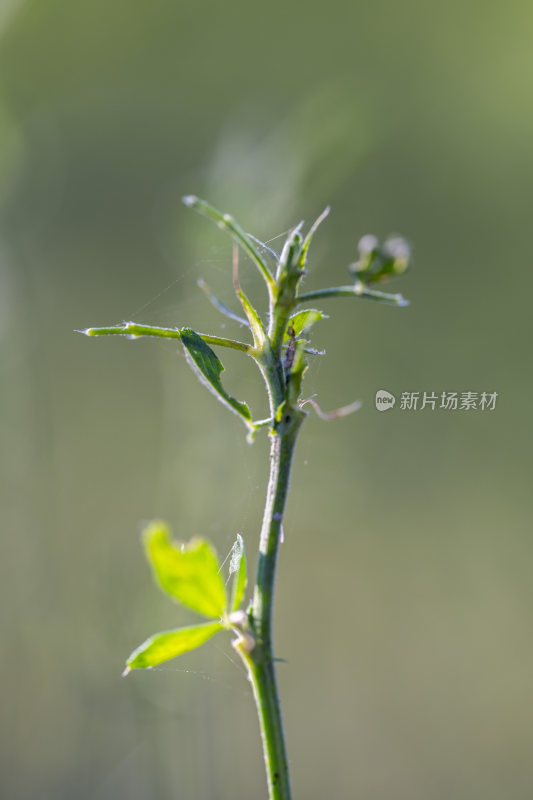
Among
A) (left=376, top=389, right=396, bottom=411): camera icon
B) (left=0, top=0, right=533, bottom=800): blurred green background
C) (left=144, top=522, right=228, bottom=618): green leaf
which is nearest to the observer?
(left=144, top=522, right=228, bottom=618): green leaf

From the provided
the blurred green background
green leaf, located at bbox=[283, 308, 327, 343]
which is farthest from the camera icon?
the blurred green background

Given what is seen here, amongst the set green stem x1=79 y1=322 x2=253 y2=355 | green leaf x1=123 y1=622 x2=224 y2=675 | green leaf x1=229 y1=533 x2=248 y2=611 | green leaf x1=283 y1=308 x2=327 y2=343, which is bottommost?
green leaf x1=123 y1=622 x2=224 y2=675

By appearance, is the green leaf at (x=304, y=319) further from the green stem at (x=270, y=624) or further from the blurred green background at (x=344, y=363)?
the blurred green background at (x=344, y=363)

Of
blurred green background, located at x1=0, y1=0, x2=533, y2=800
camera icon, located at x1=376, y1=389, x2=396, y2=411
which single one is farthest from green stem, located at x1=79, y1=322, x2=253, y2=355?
blurred green background, located at x1=0, y1=0, x2=533, y2=800

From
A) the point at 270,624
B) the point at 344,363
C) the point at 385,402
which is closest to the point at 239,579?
the point at 270,624

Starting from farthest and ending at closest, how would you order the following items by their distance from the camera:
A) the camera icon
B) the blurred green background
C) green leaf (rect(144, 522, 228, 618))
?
the blurred green background
the camera icon
green leaf (rect(144, 522, 228, 618))

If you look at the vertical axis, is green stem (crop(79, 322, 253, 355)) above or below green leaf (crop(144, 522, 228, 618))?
above

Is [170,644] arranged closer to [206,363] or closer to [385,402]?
[206,363]

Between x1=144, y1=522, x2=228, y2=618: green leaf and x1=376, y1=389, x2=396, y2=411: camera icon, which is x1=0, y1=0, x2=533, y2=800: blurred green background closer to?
x1=376, y1=389, x2=396, y2=411: camera icon

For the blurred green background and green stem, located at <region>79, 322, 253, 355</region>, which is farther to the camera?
the blurred green background

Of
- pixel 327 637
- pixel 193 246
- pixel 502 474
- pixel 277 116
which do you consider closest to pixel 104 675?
pixel 327 637
